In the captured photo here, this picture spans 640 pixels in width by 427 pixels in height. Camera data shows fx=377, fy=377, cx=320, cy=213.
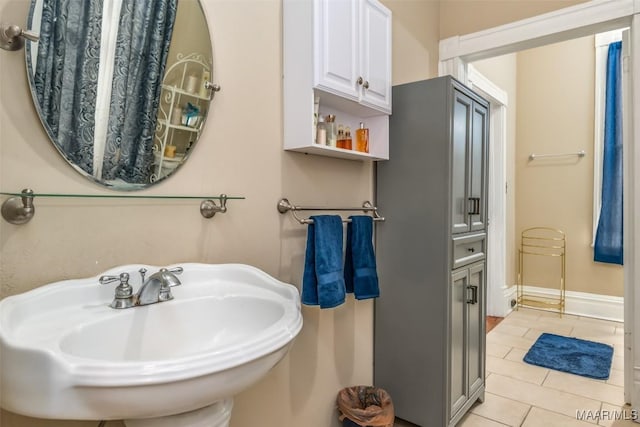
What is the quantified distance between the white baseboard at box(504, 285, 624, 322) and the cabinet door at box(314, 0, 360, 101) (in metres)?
3.13

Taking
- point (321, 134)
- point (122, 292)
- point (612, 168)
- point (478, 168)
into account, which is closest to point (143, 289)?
point (122, 292)

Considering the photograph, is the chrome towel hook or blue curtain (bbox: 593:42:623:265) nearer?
the chrome towel hook

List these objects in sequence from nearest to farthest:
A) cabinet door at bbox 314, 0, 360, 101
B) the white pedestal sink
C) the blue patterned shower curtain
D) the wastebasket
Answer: the white pedestal sink → the blue patterned shower curtain → cabinet door at bbox 314, 0, 360, 101 → the wastebasket

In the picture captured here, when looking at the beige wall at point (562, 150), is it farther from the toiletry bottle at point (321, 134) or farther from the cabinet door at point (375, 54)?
the toiletry bottle at point (321, 134)

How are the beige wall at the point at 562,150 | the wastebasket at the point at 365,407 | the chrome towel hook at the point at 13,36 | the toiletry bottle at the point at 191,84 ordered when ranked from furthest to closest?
the beige wall at the point at 562,150 → the wastebasket at the point at 365,407 → the toiletry bottle at the point at 191,84 → the chrome towel hook at the point at 13,36

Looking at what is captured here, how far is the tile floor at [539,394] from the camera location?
2.00 meters

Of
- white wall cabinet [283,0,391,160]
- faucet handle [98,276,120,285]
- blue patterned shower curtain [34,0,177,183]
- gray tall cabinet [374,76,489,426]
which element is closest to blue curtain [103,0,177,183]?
blue patterned shower curtain [34,0,177,183]

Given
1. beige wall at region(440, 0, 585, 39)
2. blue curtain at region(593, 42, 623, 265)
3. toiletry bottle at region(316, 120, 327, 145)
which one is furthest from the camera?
blue curtain at region(593, 42, 623, 265)

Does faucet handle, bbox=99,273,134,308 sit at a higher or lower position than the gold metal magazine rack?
higher

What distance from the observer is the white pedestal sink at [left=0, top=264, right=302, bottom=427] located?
653mm

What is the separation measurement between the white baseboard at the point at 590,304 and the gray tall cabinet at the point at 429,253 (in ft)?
7.34

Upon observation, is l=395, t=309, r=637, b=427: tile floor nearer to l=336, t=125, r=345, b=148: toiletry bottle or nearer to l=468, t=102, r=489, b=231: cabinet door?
l=468, t=102, r=489, b=231: cabinet door

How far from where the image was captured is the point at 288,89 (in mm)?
1459

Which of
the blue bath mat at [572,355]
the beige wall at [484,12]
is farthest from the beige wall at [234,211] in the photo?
the blue bath mat at [572,355]
